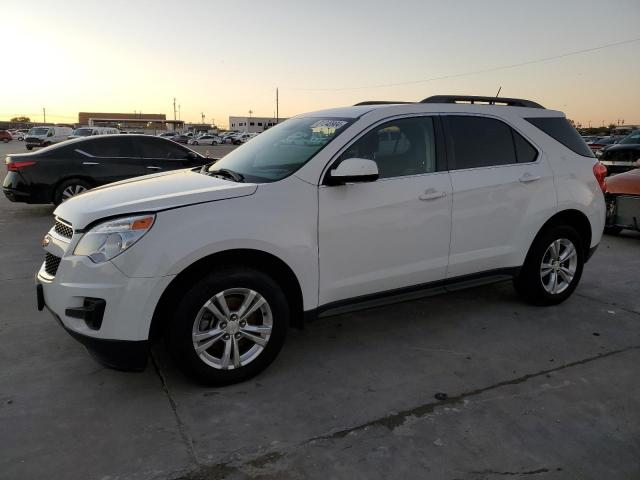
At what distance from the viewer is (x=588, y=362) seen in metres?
3.77

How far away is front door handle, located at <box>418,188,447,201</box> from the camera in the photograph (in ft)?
12.7

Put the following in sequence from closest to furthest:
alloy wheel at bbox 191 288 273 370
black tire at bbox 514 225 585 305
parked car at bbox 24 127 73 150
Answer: alloy wheel at bbox 191 288 273 370, black tire at bbox 514 225 585 305, parked car at bbox 24 127 73 150

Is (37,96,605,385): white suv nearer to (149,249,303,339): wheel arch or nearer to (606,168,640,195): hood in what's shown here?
(149,249,303,339): wheel arch

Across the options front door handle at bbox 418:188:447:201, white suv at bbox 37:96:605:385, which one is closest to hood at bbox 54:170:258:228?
white suv at bbox 37:96:605:385

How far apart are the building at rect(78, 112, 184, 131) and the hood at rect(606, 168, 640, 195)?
409 feet

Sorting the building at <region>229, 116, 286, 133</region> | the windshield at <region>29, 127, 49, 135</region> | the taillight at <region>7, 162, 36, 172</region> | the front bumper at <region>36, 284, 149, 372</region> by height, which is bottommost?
the front bumper at <region>36, 284, 149, 372</region>

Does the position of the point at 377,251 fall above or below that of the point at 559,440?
above

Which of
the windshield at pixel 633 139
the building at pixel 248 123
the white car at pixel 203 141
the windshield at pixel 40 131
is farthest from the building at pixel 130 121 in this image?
the windshield at pixel 633 139

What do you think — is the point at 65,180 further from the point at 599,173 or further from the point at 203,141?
the point at 203,141

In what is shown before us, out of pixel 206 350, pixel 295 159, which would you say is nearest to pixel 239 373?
pixel 206 350

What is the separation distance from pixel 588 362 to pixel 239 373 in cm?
253

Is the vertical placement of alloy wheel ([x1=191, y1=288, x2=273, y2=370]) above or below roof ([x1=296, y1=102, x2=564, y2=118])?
below

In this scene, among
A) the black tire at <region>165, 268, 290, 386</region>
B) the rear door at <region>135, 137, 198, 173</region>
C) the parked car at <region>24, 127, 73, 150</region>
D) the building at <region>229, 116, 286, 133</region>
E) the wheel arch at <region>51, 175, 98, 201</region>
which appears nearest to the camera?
the black tire at <region>165, 268, 290, 386</region>

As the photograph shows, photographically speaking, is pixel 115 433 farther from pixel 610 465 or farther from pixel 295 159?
pixel 610 465
